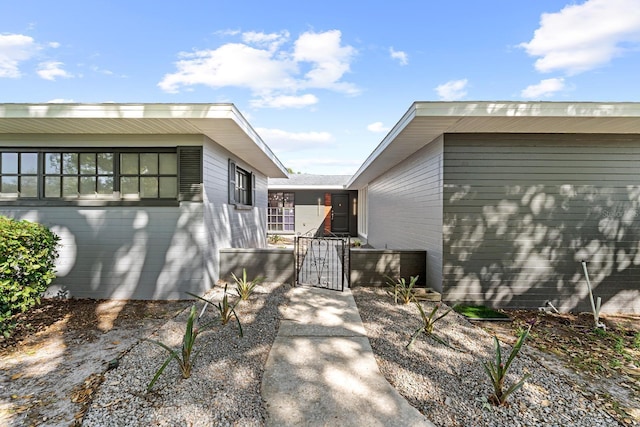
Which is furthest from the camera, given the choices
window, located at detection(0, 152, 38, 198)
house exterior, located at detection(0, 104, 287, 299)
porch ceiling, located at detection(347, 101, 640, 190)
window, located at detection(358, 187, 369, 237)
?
window, located at detection(358, 187, 369, 237)

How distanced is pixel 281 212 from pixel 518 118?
1222cm

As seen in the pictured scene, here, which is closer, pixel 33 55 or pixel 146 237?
pixel 146 237

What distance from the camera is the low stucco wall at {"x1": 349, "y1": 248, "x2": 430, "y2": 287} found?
18.6 feet

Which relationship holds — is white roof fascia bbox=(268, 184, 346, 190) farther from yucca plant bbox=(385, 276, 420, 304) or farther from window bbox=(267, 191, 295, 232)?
yucca plant bbox=(385, 276, 420, 304)

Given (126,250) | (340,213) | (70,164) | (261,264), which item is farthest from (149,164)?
(340,213)

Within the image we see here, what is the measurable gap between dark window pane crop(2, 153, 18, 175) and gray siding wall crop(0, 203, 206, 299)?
2.32ft

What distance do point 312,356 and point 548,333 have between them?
3.47m

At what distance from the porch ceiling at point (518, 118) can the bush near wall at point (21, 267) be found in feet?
18.3

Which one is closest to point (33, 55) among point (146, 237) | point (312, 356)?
point (146, 237)

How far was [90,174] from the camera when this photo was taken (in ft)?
16.9

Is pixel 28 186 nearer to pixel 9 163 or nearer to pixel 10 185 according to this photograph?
pixel 10 185

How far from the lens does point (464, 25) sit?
8.30 meters

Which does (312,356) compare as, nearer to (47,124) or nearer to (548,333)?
(548,333)

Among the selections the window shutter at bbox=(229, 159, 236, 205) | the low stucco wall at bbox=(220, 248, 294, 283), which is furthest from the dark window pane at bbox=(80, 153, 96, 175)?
the low stucco wall at bbox=(220, 248, 294, 283)
